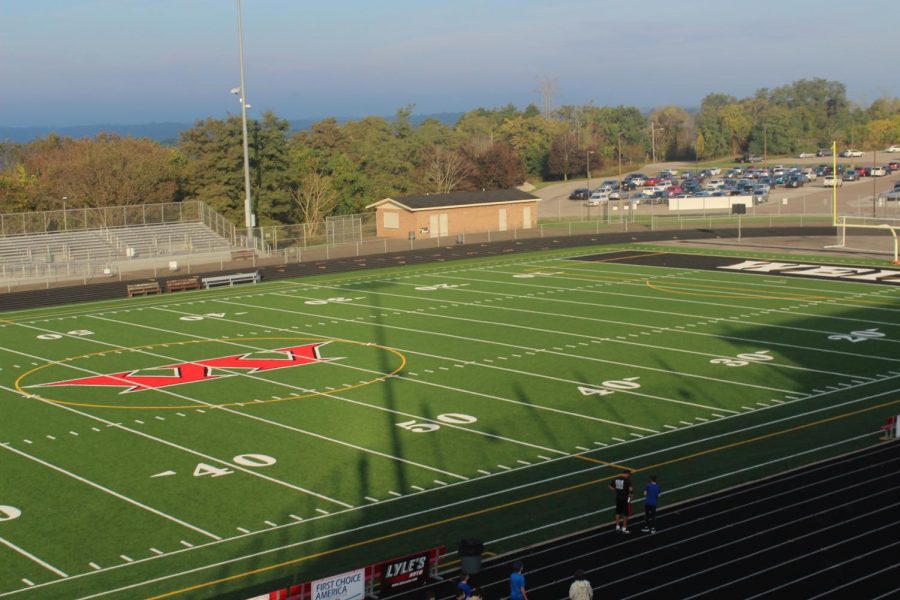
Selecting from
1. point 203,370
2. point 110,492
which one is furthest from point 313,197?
point 110,492

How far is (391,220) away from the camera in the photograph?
3132 inches

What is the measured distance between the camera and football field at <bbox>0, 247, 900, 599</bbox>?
789 inches

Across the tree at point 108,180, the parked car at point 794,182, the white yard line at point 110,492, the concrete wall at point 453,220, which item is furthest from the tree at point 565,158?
the white yard line at point 110,492

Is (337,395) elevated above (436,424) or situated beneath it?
elevated above

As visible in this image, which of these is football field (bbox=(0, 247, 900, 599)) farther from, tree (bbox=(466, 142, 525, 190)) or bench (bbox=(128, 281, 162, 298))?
tree (bbox=(466, 142, 525, 190))

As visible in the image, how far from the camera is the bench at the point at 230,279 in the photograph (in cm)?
5544

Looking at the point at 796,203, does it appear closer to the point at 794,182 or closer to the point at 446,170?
the point at 794,182

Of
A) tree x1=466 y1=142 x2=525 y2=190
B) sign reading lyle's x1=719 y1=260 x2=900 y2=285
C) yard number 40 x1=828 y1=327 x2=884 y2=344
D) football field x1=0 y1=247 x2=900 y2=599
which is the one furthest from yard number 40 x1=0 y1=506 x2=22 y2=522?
tree x1=466 y1=142 x2=525 y2=190

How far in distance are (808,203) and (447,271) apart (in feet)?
171

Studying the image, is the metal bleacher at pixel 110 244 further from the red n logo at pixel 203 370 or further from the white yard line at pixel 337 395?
the red n logo at pixel 203 370

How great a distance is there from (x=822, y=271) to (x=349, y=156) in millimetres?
66123

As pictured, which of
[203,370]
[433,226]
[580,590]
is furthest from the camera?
[433,226]

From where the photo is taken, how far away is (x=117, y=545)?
1964cm

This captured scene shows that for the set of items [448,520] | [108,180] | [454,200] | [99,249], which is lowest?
[448,520]
